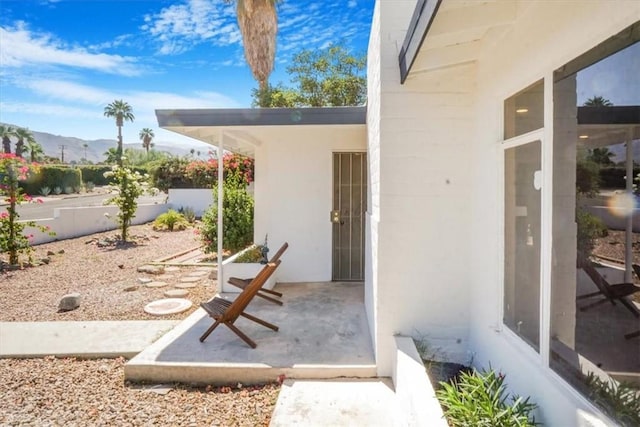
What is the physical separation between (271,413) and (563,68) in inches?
144

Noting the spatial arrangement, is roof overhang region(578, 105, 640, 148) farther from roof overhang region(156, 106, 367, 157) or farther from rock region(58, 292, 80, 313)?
rock region(58, 292, 80, 313)

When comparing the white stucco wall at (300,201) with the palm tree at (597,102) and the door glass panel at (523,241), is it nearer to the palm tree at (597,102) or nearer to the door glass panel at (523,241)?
the door glass panel at (523,241)

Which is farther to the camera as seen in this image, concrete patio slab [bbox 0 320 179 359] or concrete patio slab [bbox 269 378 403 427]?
concrete patio slab [bbox 0 320 179 359]

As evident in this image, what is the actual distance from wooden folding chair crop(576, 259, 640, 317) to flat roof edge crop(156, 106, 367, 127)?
3.94m

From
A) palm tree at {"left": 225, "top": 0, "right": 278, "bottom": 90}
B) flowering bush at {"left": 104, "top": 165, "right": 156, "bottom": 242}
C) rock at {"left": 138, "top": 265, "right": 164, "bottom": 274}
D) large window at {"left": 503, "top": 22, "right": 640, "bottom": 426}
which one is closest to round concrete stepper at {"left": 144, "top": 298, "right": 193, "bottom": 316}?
rock at {"left": 138, "top": 265, "right": 164, "bottom": 274}

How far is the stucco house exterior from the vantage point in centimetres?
223

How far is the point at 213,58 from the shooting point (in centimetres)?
2189

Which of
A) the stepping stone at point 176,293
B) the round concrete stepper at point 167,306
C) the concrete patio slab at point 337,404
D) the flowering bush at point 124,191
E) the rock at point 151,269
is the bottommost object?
the concrete patio slab at point 337,404

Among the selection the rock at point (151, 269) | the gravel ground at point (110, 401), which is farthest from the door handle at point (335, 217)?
the rock at point (151, 269)

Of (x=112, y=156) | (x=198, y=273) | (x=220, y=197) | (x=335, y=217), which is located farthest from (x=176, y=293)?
(x=112, y=156)

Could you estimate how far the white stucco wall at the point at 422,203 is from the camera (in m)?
3.72

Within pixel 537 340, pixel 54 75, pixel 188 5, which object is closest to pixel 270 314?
pixel 537 340

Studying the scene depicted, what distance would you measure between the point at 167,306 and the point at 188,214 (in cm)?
1296

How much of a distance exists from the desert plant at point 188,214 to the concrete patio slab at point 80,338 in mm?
12327
